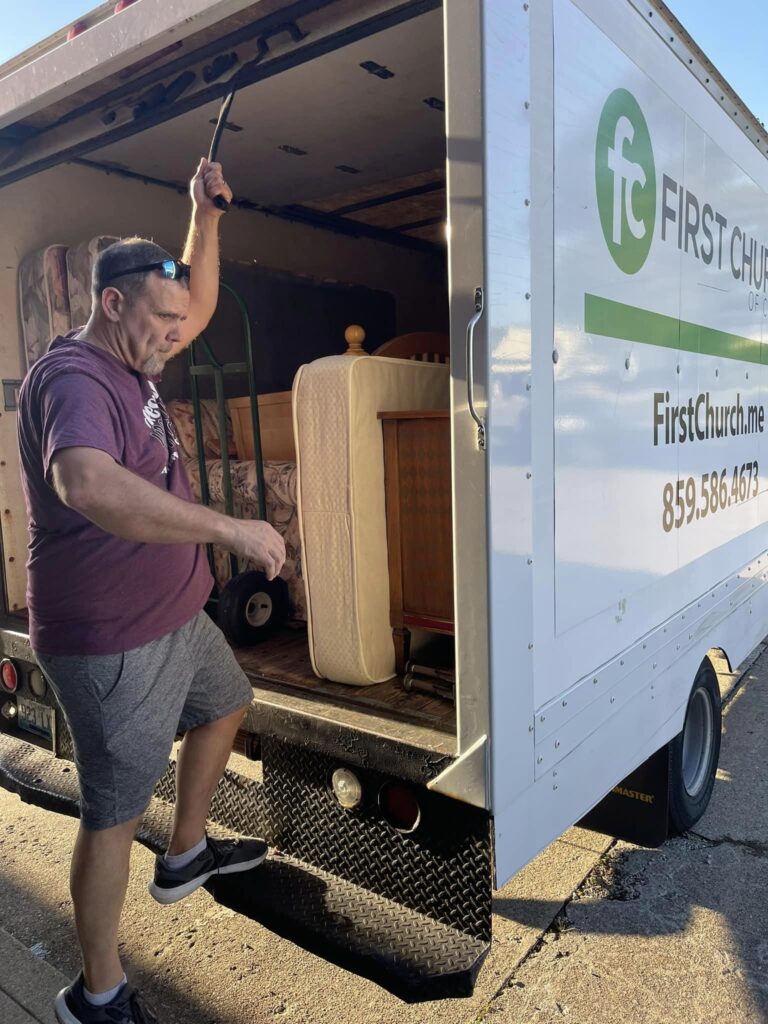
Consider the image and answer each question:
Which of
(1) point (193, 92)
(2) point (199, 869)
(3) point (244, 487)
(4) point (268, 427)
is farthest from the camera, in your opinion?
(4) point (268, 427)

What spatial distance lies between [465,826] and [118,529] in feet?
3.24

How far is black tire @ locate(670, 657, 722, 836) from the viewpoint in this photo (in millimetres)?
2912

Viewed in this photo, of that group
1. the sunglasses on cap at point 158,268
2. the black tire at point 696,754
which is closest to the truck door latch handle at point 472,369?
the sunglasses on cap at point 158,268

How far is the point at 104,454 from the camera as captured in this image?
62.9 inches

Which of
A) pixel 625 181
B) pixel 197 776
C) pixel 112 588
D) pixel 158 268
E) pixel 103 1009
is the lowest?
pixel 103 1009

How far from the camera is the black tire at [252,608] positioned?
2867mm

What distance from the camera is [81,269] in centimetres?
299

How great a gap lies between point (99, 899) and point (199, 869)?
14.9 inches

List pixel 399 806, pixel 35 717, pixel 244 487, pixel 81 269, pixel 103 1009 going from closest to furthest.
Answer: pixel 103 1009 → pixel 399 806 → pixel 35 717 → pixel 81 269 → pixel 244 487

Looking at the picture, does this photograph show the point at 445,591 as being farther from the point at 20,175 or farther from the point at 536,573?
the point at 20,175

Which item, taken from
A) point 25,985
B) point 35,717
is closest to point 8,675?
point 35,717

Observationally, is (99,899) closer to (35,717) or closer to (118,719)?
(118,719)

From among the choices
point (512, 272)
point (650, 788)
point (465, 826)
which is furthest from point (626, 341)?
point (650, 788)

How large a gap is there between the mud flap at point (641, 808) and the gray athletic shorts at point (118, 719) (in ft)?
5.53
